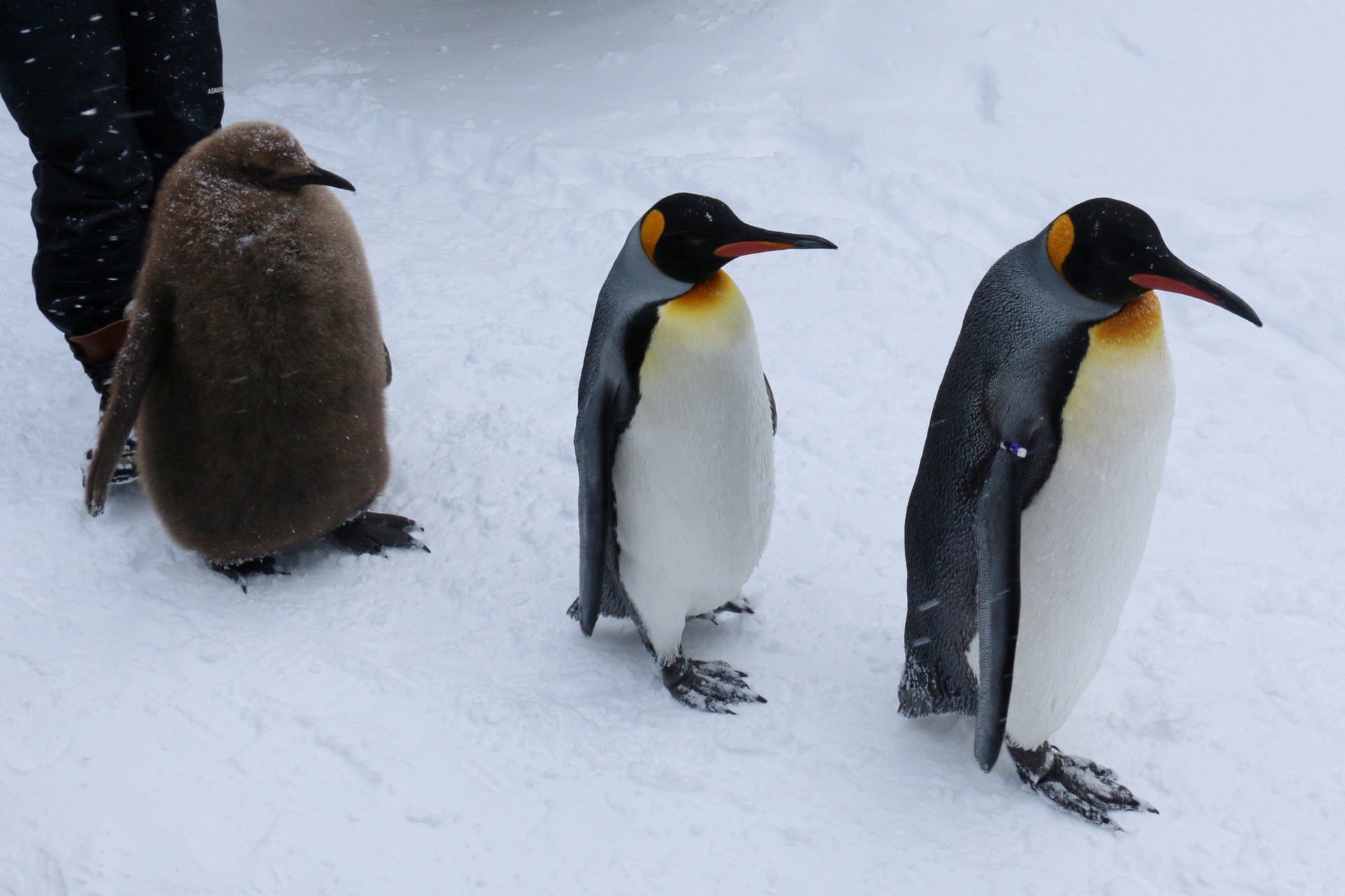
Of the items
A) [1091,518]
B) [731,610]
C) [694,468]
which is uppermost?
[1091,518]

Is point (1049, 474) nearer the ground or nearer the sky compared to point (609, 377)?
nearer the sky

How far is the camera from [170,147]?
10.1 feet

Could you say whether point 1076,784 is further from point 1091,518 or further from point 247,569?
point 247,569

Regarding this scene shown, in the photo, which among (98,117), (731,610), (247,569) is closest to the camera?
(731,610)

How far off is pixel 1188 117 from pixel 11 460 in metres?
4.44

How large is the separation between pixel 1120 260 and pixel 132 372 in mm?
1999

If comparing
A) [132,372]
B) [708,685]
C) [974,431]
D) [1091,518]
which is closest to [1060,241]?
[974,431]

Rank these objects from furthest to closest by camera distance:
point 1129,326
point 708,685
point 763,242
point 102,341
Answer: point 102,341
point 708,685
point 763,242
point 1129,326

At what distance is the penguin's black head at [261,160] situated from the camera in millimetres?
2416

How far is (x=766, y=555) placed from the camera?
103 inches

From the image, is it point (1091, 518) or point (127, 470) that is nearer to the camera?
point (1091, 518)

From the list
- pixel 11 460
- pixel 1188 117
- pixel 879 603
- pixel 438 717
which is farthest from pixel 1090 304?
pixel 1188 117

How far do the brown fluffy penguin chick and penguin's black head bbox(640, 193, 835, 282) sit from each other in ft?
2.99

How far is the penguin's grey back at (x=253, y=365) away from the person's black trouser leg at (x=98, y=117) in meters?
0.44
